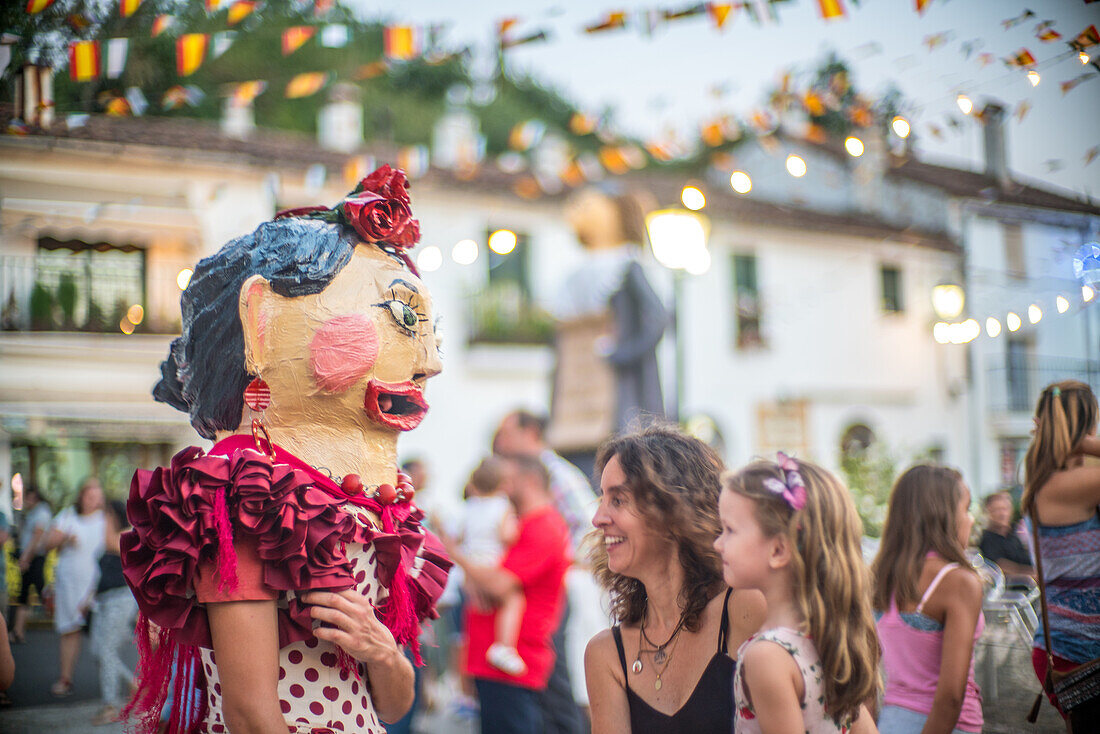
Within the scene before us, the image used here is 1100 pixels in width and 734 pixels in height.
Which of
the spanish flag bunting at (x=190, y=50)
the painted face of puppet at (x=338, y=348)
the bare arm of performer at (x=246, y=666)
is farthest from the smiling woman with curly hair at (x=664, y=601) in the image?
the spanish flag bunting at (x=190, y=50)

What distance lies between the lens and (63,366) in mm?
11406

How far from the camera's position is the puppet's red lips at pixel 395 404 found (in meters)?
2.05

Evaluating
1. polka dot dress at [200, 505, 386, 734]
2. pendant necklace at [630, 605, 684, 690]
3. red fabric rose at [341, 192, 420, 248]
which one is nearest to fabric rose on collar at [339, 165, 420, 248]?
red fabric rose at [341, 192, 420, 248]

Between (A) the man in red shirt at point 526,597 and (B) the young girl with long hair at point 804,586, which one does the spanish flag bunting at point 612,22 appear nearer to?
(A) the man in red shirt at point 526,597

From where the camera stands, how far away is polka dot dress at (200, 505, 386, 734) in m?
1.88

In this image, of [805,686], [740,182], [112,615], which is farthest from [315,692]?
[112,615]

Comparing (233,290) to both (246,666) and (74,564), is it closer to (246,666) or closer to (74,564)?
(246,666)

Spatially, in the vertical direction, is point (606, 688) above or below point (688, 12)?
below

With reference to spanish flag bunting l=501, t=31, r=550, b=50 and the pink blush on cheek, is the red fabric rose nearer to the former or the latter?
the pink blush on cheek

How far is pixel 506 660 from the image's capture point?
3.97 meters

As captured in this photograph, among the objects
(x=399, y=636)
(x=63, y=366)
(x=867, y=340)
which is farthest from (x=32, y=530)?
(x=867, y=340)

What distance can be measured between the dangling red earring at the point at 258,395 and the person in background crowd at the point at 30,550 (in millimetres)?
2808

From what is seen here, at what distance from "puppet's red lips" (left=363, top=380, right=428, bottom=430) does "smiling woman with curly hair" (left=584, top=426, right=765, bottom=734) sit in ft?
1.46

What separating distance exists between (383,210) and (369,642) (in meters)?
0.92
